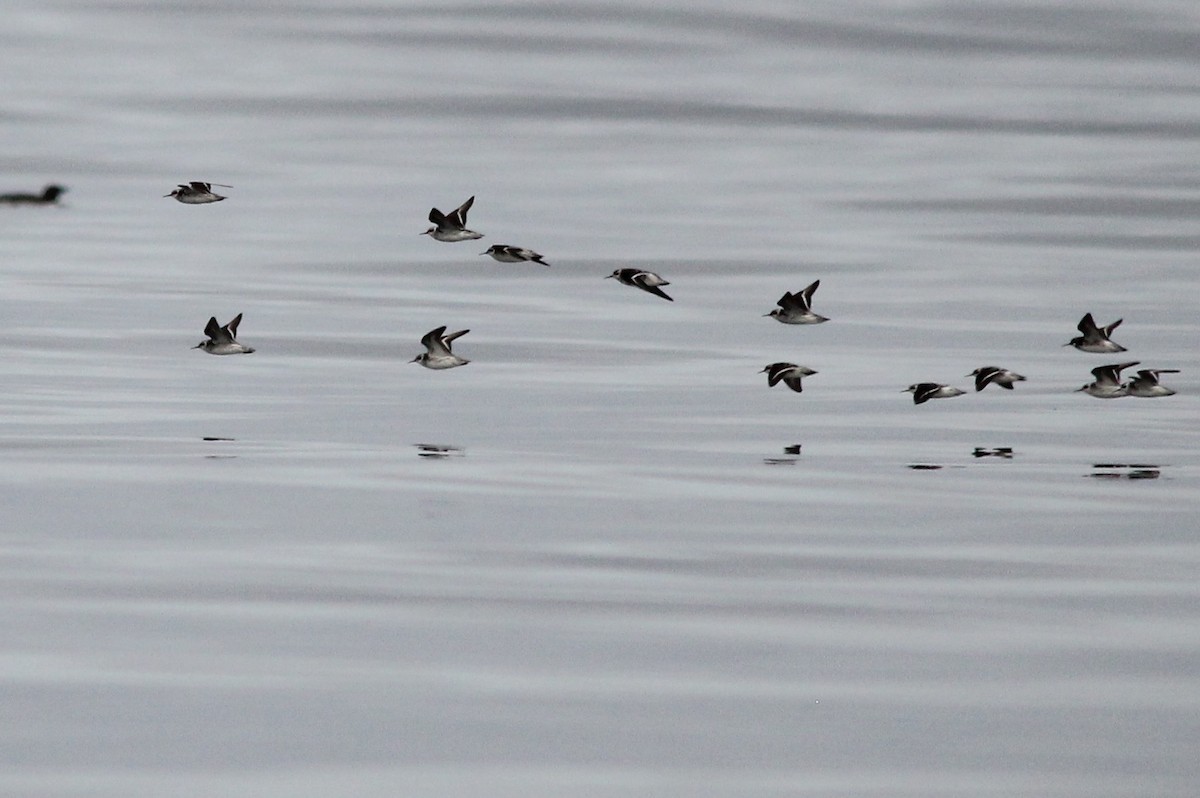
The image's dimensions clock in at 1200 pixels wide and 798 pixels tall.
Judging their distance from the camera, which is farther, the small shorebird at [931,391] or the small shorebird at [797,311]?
the small shorebird at [797,311]

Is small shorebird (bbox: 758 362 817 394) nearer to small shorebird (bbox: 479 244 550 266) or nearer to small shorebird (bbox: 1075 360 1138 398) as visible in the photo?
small shorebird (bbox: 479 244 550 266)

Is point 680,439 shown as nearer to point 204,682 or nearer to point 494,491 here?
point 494,491

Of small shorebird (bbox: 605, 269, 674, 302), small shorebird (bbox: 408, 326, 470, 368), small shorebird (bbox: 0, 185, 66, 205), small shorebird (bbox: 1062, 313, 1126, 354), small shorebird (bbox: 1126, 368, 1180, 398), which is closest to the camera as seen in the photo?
small shorebird (bbox: 605, 269, 674, 302)

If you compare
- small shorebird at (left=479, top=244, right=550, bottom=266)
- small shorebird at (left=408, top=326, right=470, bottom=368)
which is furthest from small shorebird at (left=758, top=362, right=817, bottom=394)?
small shorebird at (left=408, top=326, right=470, bottom=368)

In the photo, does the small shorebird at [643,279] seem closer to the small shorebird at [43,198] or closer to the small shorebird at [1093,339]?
the small shorebird at [1093,339]

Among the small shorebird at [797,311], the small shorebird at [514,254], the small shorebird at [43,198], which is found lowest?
the small shorebird at [797,311]

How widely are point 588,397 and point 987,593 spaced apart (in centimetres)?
1444

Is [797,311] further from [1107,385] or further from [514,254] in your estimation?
[1107,385]

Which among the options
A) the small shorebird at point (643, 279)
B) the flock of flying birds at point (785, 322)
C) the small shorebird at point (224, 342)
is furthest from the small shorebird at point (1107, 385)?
the small shorebird at point (224, 342)

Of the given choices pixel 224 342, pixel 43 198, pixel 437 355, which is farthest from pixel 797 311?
pixel 43 198

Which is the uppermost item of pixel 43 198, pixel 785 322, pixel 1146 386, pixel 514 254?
pixel 43 198

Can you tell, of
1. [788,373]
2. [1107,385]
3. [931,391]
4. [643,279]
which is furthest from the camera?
[1107,385]

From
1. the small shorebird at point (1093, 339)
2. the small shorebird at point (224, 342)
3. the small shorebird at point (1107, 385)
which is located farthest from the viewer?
the small shorebird at point (224, 342)

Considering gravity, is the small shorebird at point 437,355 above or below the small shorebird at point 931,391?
above
